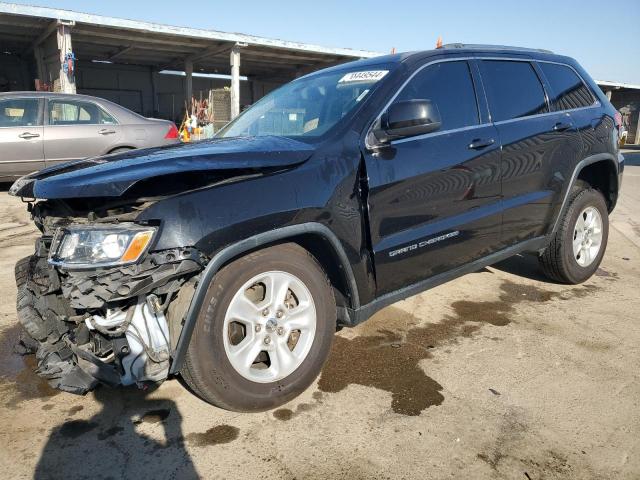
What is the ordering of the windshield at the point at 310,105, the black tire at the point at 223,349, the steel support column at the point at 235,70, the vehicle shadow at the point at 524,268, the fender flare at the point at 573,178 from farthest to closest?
the steel support column at the point at 235,70 < the vehicle shadow at the point at 524,268 < the fender flare at the point at 573,178 < the windshield at the point at 310,105 < the black tire at the point at 223,349

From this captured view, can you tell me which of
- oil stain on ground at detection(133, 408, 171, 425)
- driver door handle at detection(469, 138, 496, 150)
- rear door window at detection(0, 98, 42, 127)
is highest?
rear door window at detection(0, 98, 42, 127)

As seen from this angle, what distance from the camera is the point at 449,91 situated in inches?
127

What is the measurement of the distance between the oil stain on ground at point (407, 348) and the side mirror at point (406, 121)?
52.7 inches

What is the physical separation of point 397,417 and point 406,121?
1.53 metres

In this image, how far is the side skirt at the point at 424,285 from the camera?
109 inches

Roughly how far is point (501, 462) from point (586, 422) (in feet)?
1.95

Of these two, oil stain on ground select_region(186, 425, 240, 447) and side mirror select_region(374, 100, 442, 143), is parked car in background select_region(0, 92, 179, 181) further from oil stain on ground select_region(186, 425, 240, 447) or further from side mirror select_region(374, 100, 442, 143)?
oil stain on ground select_region(186, 425, 240, 447)

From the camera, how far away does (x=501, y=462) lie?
2125 mm

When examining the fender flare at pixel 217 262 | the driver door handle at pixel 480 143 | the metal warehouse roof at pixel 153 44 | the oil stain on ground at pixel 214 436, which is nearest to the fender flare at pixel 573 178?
the driver door handle at pixel 480 143

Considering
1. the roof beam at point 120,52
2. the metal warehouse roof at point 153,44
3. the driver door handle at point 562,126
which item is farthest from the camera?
the roof beam at point 120,52

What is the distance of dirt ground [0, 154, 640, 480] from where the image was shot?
2.11m

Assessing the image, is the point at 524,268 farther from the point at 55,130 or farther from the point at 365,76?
the point at 55,130

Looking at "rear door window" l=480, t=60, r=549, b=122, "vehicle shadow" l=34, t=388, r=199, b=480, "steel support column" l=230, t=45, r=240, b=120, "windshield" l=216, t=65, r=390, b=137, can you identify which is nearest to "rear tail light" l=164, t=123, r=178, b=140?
"windshield" l=216, t=65, r=390, b=137

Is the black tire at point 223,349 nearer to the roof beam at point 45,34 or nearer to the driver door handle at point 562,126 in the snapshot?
the driver door handle at point 562,126
